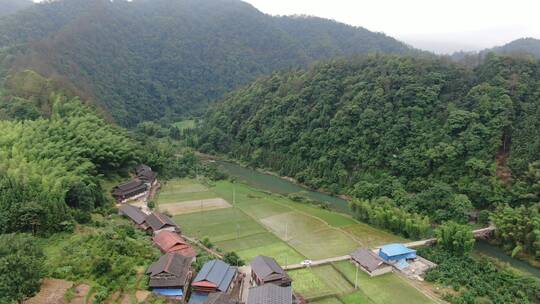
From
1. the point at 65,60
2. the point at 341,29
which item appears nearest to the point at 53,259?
the point at 65,60

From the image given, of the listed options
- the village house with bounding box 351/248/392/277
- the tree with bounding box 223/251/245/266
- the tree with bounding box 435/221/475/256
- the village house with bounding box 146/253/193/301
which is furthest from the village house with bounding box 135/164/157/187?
the tree with bounding box 435/221/475/256

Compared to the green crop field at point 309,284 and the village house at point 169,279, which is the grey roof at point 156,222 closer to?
the village house at point 169,279

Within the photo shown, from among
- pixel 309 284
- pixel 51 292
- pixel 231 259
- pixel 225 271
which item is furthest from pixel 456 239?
pixel 51 292

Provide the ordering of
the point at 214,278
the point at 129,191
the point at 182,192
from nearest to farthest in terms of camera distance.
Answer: the point at 214,278, the point at 129,191, the point at 182,192

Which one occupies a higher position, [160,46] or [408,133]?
[160,46]

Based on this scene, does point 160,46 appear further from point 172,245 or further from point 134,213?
point 172,245

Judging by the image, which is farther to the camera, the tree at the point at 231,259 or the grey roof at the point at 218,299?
the tree at the point at 231,259

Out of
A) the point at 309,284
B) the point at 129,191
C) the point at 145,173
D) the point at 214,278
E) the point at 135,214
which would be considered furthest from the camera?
the point at 145,173

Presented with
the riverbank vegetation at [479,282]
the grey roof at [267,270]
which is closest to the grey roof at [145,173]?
the grey roof at [267,270]
